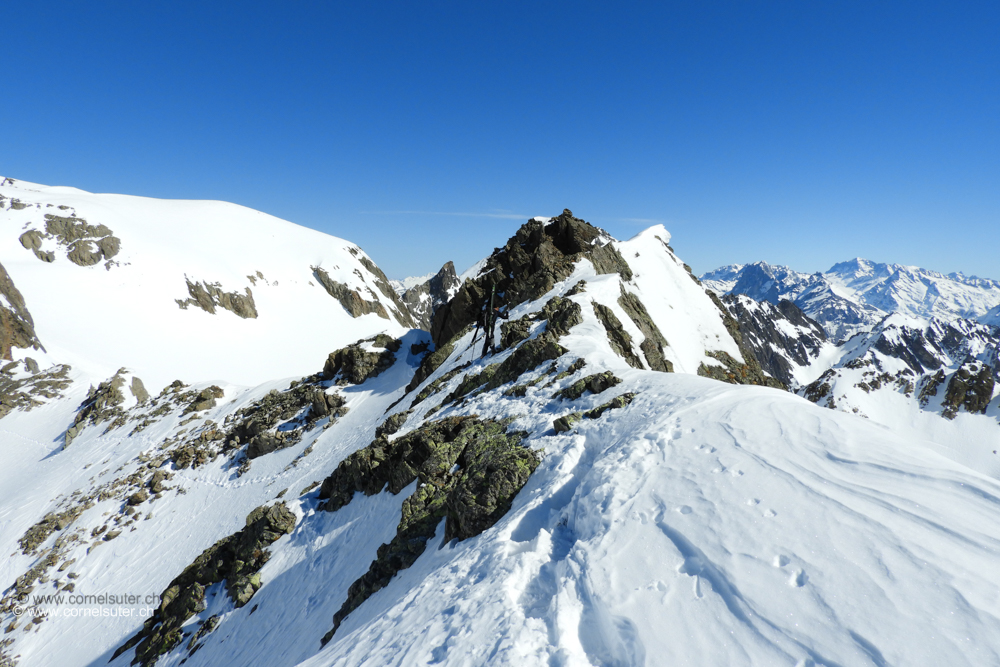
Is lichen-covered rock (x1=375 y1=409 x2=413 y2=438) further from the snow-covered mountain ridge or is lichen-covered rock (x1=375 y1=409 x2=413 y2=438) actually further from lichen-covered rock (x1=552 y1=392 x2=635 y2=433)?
lichen-covered rock (x1=552 y1=392 x2=635 y2=433)

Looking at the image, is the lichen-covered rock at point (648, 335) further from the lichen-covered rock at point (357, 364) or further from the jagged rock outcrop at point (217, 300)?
the jagged rock outcrop at point (217, 300)

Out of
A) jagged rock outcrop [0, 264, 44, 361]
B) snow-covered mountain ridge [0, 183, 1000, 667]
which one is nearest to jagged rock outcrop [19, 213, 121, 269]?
jagged rock outcrop [0, 264, 44, 361]

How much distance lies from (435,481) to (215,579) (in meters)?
11.1

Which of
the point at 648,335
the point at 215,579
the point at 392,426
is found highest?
the point at 648,335

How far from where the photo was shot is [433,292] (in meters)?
163

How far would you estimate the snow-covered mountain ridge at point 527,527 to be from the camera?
5.30 metres

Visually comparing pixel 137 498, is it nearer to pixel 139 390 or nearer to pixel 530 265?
pixel 139 390

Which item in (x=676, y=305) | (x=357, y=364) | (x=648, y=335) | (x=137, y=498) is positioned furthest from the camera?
(x=676, y=305)

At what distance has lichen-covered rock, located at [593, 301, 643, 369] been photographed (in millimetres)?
25214

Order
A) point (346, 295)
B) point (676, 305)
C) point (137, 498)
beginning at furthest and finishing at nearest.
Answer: point (346, 295) → point (676, 305) → point (137, 498)

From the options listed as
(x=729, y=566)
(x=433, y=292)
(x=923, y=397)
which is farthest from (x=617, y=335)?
(x=923, y=397)

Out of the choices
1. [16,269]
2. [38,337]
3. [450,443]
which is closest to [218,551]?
[450,443]

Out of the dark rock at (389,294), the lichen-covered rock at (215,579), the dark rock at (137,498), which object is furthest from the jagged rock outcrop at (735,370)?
the dark rock at (389,294)

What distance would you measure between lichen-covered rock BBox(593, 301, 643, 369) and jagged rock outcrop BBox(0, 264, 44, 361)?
210ft
